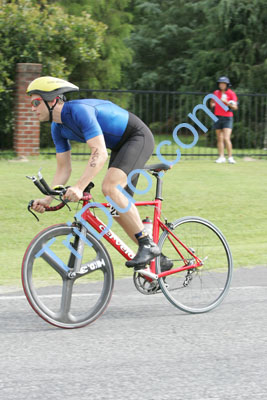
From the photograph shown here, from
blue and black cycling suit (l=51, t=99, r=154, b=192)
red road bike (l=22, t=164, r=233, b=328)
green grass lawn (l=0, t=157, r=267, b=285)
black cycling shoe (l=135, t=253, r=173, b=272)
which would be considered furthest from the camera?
green grass lawn (l=0, t=157, r=267, b=285)

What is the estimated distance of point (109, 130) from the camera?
523 centimetres

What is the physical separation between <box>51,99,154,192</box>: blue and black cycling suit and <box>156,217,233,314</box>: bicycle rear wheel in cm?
63

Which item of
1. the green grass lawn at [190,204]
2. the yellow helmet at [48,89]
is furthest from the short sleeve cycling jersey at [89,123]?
the green grass lawn at [190,204]

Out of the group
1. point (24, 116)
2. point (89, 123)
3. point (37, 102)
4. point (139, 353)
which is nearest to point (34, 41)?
point (24, 116)

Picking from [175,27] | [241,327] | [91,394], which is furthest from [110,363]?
[175,27]

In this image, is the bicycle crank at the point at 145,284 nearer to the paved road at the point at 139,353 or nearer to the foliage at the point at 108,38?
the paved road at the point at 139,353

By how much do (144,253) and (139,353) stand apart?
938 millimetres

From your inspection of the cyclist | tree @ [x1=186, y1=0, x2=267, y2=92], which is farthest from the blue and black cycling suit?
tree @ [x1=186, y1=0, x2=267, y2=92]

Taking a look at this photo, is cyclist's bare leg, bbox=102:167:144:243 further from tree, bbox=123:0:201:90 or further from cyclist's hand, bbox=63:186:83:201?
tree, bbox=123:0:201:90

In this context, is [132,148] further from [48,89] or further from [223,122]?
[223,122]

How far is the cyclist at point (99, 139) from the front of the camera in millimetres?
4910

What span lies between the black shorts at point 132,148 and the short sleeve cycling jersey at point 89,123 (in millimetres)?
53

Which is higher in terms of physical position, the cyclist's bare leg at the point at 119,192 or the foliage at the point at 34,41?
the foliage at the point at 34,41

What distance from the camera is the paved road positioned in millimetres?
4004
